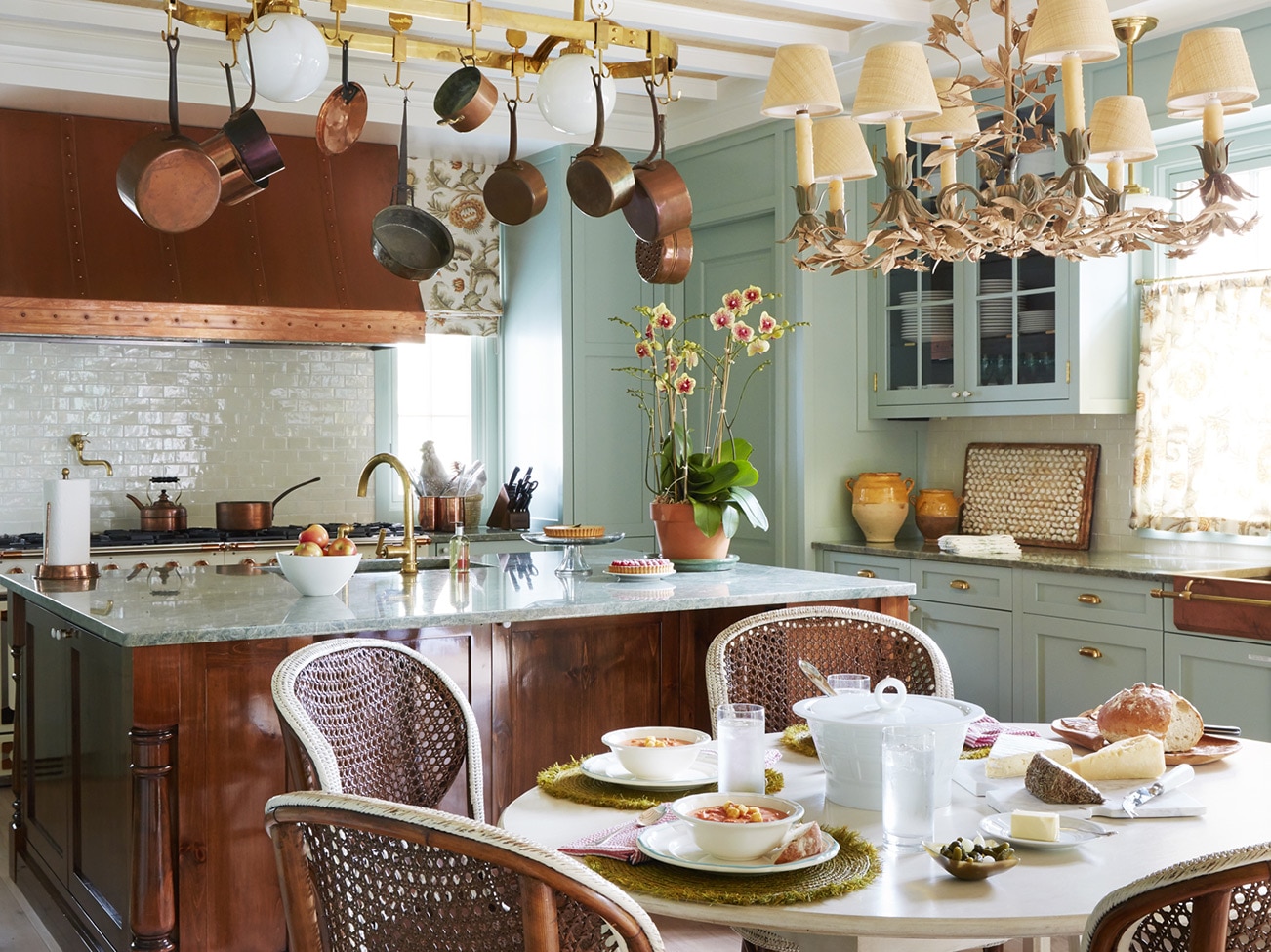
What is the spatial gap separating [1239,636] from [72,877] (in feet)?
10.9

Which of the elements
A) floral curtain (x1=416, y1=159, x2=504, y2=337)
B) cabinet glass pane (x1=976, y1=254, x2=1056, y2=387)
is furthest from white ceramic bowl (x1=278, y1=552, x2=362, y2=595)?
floral curtain (x1=416, y1=159, x2=504, y2=337)

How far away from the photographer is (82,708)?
316 centimetres

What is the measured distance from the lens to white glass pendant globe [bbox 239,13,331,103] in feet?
9.06

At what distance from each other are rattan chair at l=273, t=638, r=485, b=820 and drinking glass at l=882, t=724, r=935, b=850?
801 mm

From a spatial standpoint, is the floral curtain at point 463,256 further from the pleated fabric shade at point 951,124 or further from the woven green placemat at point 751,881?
the woven green placemat at point 751,881

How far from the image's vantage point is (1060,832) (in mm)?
1637

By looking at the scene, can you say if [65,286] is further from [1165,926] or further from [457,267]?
[1165,926]

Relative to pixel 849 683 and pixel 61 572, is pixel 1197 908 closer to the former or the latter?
pixel 849 683

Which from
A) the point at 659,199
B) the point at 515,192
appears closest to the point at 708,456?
the point at 659,199

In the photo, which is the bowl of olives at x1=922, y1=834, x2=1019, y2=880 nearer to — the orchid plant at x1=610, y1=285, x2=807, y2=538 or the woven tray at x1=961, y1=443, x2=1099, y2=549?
the orchid plant at x1=610, y1=285, x2=807, y2=538

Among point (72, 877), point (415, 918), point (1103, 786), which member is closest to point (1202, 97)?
point (1103, 786)

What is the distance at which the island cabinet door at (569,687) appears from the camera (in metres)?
3.25

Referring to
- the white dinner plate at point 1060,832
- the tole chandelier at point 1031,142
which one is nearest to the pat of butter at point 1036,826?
the white dinner plate at point 1060,832

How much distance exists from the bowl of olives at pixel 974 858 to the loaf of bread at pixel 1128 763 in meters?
0.44
